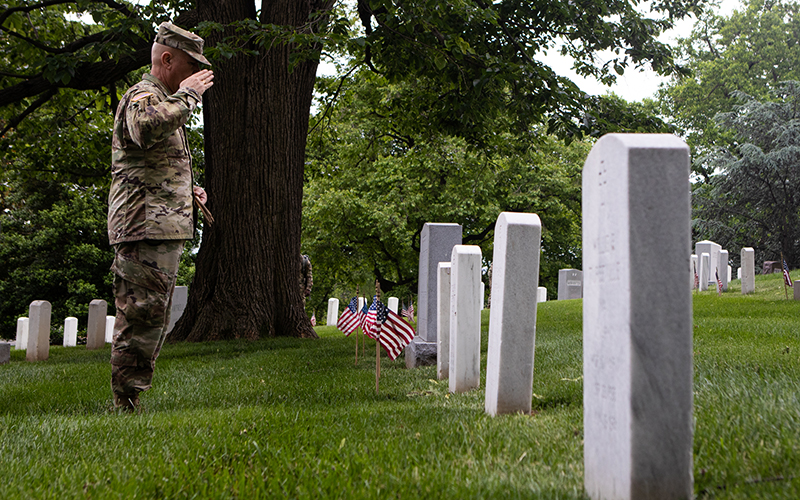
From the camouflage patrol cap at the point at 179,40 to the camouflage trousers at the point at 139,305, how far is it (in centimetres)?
151

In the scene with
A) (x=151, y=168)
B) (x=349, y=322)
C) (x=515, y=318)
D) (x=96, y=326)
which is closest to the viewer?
(x=515, y=318)

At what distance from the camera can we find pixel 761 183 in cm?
2706

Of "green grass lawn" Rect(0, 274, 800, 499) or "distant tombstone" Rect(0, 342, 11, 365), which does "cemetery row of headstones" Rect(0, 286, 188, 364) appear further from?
"green grass lawn" Rect(0, 274, 800, 499)

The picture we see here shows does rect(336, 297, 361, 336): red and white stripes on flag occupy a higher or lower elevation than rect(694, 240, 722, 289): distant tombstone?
lower

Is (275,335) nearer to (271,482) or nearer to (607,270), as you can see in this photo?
(271,482)

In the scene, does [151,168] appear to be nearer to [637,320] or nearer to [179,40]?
[179,40]

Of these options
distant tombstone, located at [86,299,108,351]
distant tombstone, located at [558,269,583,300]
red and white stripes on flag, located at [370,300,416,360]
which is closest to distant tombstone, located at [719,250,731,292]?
distant tombstone, located at [558,269,583,300]

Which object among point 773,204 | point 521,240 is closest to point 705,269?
point 773,204

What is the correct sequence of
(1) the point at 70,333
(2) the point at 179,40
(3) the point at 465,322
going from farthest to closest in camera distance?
(1) the point at 70,333 < (3) the point at 465,322 < (2) the point at 179,40

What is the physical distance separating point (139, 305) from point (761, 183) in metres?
29.6

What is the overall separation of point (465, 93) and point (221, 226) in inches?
204

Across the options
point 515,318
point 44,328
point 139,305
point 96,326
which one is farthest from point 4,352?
point 515,318

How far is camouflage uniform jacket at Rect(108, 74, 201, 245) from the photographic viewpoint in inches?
162

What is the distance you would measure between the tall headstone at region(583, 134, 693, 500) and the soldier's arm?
3.17 metres
